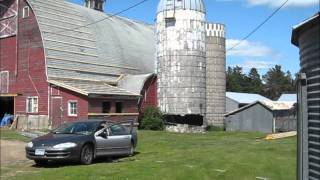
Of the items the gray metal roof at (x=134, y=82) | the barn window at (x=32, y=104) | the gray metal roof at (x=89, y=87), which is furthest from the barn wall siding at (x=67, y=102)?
the gray metal roof at (x=134, y=82)

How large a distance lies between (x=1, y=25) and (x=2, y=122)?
853 centimetres


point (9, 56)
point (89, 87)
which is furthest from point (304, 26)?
point (9, 56)

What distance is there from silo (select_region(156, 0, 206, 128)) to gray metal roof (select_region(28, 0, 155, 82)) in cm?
529

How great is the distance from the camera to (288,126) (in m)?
48.3

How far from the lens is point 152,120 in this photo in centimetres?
4409

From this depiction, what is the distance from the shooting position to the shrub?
144 feet

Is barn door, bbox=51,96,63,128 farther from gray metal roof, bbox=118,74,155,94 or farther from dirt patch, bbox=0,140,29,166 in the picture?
dirt patch, bbox=0,140,29,166

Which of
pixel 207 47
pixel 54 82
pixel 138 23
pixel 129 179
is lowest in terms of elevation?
pixel 129 179

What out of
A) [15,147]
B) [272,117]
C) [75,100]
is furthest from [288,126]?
[15,147]

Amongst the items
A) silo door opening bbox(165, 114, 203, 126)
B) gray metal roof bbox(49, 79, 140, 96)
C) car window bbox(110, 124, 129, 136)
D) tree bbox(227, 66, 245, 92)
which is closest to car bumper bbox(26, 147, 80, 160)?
car window bbox(110, 124, 129, 136)

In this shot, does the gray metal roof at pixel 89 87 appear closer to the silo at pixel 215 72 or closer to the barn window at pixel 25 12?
the barn window at pixel 25 12

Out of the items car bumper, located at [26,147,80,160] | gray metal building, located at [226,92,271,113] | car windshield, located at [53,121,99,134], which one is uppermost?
gray metal building, located at [226,92,271,113]

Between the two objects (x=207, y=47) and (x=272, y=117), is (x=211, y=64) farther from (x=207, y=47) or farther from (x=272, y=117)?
(x=272, y=117)

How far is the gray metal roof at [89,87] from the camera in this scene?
39969mm
